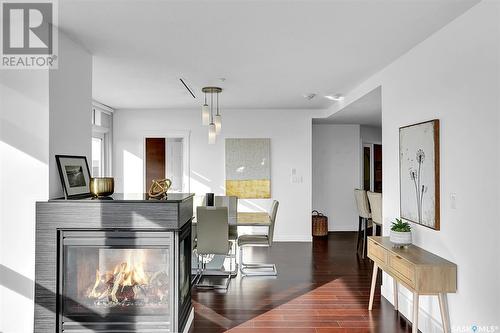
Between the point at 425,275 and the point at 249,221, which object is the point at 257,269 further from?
the point at 425,275

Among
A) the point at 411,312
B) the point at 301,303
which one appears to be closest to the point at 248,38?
the point at 301,303

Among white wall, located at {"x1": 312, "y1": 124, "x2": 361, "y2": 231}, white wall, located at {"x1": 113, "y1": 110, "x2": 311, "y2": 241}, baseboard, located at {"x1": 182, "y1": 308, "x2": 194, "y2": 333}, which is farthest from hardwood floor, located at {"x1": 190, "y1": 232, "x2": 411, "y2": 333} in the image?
white wall, located at {"x1": 312, "y1": 124, "x2": 361, "y2": 231}

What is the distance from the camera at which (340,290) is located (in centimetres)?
421

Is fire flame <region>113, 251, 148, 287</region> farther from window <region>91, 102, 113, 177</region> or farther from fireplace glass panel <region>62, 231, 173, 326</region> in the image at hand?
window <region>91, 102, 113, 177</region>

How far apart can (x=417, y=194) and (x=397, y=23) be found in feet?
4.79

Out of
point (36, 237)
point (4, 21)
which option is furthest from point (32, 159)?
point (4, 21)

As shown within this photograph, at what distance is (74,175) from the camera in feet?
9.95

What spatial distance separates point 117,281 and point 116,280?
0.03 feet

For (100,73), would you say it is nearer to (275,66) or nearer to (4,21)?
(4,21)

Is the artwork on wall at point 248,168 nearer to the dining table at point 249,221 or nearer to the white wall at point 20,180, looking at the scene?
the dining table at point 249,221

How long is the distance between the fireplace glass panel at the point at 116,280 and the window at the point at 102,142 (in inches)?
165

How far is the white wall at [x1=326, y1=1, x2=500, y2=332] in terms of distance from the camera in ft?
7.66

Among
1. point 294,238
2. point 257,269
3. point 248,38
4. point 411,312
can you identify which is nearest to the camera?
point 248,38

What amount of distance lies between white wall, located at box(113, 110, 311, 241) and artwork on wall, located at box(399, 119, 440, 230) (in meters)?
3.54
